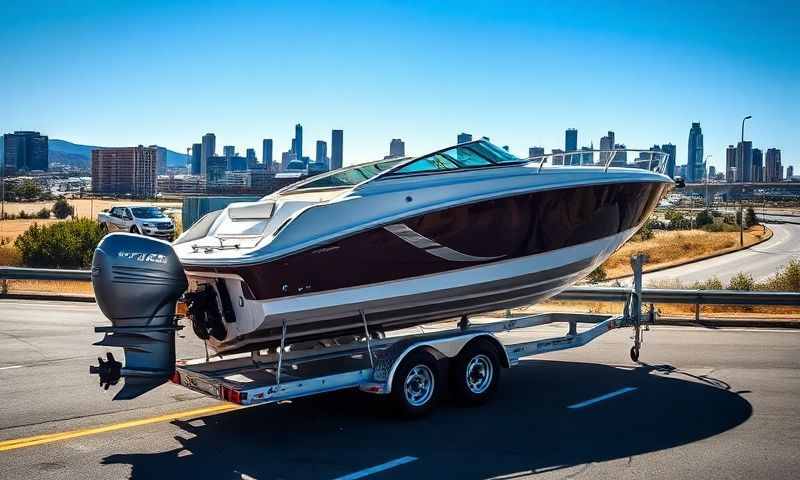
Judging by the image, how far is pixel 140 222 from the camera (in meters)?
35.4

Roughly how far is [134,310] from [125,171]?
139482mm

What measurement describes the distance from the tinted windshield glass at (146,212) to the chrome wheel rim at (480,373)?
97.5 ft

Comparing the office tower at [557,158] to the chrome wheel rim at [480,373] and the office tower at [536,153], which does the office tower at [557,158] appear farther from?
the chrome wheel rim at [480,373]

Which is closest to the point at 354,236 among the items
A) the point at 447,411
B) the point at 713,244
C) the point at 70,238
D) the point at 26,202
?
the point at 447,411

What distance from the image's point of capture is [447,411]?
28.7ft

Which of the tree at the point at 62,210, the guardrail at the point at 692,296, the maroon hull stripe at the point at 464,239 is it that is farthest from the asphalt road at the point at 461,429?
the tree at the point at 62,210

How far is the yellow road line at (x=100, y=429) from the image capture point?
23.7ft

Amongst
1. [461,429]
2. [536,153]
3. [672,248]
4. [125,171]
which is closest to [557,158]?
[536,153]

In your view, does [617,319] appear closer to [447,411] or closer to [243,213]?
[447,411]

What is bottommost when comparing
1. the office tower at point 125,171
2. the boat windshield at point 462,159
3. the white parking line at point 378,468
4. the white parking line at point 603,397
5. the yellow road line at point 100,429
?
the yellow road line at point 100,429

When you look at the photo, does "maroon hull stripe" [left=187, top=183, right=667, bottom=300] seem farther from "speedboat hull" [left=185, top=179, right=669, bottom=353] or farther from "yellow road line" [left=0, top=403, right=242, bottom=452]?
"yellow road line" [left=0, top=403, right=242, bottom=452]

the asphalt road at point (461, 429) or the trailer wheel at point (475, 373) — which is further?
the trailer wheel at point (475, 373)

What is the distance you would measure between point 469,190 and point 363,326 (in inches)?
75.5

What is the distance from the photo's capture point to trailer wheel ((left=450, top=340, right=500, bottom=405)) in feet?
28.8
